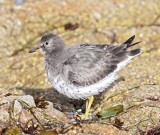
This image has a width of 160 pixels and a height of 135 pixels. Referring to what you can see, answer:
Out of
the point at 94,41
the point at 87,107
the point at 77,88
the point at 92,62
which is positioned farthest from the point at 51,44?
the point at 94,41

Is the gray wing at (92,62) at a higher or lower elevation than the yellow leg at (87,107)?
higher

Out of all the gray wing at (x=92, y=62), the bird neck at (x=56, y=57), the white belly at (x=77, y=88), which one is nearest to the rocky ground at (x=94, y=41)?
the white belly at (x=77, y=88)

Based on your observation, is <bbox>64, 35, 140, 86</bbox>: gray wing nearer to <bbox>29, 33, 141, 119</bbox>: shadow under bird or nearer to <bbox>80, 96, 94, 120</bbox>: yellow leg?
<bbox>29, 33, 141, 119</bbox>: shadow under bird

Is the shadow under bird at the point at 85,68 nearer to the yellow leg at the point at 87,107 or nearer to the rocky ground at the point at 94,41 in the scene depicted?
the yellow leg at the point at 87,107

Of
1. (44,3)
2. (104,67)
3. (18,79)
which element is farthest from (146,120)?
(44,3)

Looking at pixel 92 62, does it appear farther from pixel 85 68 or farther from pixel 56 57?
pixel 56 57

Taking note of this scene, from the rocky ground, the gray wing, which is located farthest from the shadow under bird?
the rocky ground
